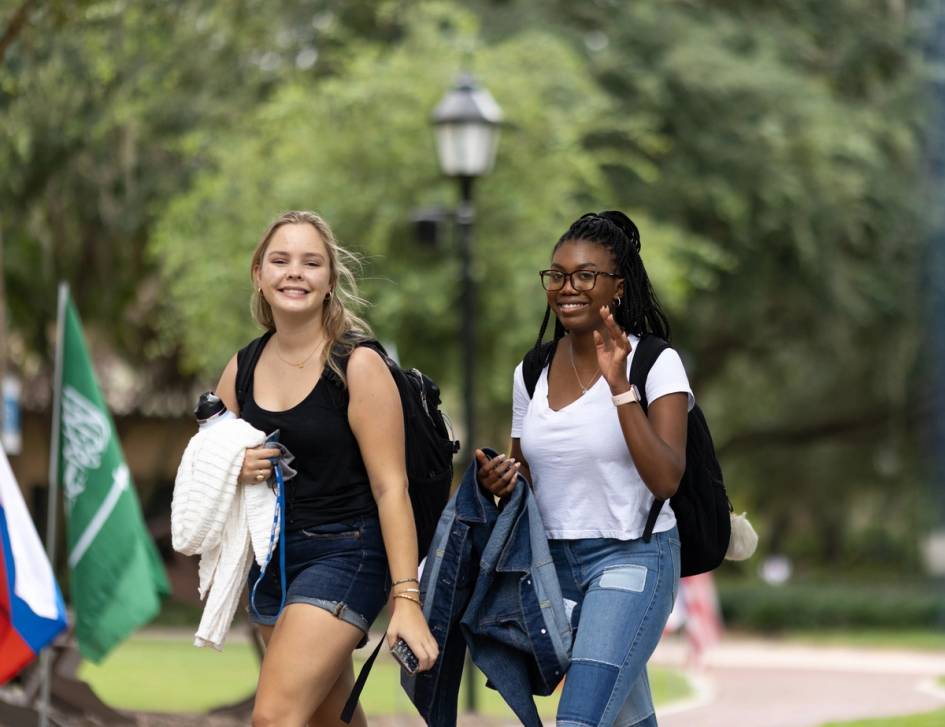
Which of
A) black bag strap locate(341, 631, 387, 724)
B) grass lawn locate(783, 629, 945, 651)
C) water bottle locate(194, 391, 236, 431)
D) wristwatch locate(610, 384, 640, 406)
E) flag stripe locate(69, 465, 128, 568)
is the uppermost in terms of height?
water bottle locate(194, 391, 236, 431)

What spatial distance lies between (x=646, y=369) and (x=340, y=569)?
939 mm

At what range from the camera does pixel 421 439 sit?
4535mm

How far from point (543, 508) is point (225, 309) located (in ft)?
43.5

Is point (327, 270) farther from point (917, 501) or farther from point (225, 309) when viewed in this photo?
point (917, 501)

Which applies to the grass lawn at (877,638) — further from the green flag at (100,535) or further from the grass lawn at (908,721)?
the green flag at (100,535)

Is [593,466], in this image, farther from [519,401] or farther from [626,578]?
[519,401]

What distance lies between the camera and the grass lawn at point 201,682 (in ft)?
39.1

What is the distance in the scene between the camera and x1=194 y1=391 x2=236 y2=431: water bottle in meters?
4.48

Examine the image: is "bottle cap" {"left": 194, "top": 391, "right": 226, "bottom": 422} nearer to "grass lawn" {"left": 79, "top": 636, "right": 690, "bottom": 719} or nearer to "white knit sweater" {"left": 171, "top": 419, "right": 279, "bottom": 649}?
"white knit sweater" {"left": 171, "top": 419, "right": 279, "bottom": 649}

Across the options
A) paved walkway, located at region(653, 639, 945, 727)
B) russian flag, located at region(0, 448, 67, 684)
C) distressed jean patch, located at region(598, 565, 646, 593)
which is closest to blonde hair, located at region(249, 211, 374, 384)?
distressed jean patch, located at region(598, 565, 646, 593)

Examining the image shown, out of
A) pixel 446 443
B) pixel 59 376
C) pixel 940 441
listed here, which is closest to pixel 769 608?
pixel 940 441

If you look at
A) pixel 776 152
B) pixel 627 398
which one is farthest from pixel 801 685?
pixel 627 398

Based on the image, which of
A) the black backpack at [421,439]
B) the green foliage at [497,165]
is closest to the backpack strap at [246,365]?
the black backpack at [421,439]

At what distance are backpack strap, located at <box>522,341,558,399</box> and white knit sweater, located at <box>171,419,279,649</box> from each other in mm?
731
